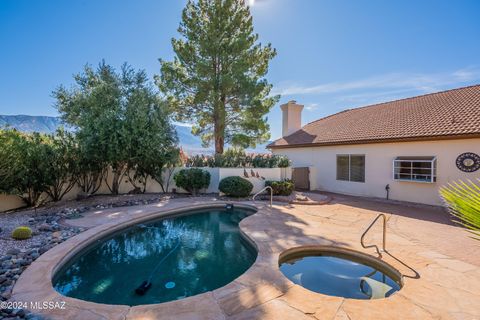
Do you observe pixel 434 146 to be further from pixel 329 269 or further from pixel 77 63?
pixel 77 63

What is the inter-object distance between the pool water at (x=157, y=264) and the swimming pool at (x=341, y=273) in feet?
3.75

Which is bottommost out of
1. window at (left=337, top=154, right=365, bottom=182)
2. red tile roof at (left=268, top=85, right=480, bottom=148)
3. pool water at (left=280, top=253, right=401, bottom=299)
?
pool water at (left=280, top=253, right=401, bottom=299)

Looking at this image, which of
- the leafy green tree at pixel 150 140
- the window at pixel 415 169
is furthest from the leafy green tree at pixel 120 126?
the window at pixel 415 169

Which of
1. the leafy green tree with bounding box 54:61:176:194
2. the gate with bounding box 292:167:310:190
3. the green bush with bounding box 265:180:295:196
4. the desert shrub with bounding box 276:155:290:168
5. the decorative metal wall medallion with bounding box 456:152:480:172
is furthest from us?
the gate with bounding box 292:167:310:190

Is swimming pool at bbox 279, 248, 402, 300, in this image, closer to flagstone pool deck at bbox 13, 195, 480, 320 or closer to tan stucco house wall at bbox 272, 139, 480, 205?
flagstone pool deck at bbox 13, 195, 480, 320

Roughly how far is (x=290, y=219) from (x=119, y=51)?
1323cm

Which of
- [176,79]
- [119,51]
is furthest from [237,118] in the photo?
[119,51]

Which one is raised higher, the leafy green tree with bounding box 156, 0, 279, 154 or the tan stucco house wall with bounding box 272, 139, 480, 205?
the leafy green tree with bounding box 156, 0, 279, 154

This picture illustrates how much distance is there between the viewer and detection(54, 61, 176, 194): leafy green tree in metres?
10.6

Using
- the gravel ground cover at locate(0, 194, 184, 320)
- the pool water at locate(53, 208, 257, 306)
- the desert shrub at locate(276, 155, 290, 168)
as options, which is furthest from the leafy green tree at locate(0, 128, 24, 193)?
the desert shrub at locate(276, 155, 290, 168)

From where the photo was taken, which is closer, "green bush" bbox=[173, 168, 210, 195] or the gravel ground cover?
the gravel ground cover

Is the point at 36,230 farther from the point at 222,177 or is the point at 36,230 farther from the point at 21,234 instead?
the point at 222,177

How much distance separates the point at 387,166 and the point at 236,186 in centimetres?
769

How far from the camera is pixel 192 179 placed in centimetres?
1290
